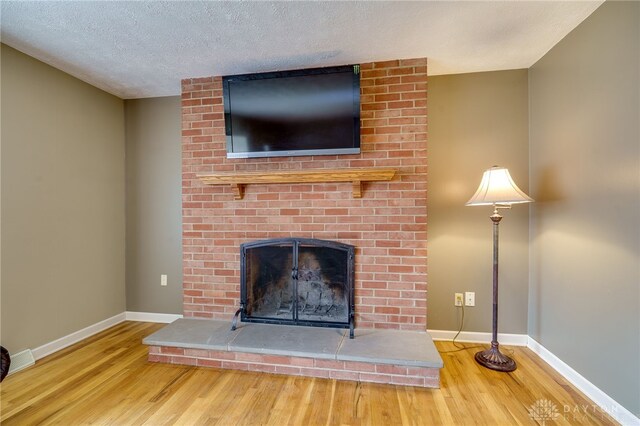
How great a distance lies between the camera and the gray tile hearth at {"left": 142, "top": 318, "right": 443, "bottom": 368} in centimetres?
189

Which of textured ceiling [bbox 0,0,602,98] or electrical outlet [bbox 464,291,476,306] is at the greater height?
textured ceiling [bbox 0,0,602,98]

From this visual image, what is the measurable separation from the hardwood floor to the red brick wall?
55 centimetres

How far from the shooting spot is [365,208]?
2297mm

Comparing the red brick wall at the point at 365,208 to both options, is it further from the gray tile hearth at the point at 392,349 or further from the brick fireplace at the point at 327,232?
the gray tile hearth at the point at 392,349

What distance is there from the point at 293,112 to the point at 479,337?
93.9 inches

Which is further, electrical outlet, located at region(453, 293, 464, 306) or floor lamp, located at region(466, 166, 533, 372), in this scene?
electrical outlet, located at region(453, 293, 464, 306)

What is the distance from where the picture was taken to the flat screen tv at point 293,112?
219 centimetres

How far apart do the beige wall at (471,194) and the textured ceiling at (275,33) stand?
0.22 meters

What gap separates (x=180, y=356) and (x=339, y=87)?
2.30m

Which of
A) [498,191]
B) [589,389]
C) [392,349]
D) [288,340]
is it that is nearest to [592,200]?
[498,191]

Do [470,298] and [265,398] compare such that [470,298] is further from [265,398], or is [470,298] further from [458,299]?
[265,398]

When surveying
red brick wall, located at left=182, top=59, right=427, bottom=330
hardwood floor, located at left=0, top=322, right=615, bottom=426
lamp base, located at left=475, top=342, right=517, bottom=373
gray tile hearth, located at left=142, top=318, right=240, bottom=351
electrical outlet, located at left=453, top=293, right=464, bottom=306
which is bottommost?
hardwood floor, located at left=0, top=322, right=615, bottom=426

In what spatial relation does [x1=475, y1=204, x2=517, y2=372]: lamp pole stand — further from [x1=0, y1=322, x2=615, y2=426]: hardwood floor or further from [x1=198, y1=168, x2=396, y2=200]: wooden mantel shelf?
[x1=198, y1=168, x2=396, y2=200]: wooden mantel shelf

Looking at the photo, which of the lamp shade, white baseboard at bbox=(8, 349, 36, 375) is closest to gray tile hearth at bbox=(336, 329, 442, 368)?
the lamp shade
